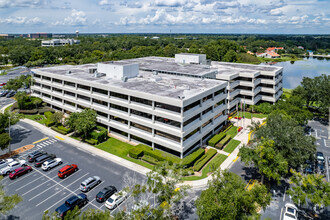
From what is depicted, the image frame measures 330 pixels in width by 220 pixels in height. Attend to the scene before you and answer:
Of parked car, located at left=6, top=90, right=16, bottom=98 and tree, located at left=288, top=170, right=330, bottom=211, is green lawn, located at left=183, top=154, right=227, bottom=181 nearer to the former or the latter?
tree, located at left=288, top=170, right=330, bottom=211

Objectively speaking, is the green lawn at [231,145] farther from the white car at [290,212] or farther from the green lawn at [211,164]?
the white car at [290,212]

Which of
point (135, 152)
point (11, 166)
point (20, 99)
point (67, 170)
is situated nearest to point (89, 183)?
point (67, 170)

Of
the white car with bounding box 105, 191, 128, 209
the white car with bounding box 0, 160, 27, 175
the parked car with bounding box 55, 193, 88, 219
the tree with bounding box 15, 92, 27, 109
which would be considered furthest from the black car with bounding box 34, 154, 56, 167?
the tree with bounding box 15, 92, 27, 109

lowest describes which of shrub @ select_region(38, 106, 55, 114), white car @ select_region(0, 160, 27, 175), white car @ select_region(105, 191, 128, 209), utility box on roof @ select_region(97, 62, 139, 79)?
white car @ select_region(105, 191, 128, 209)

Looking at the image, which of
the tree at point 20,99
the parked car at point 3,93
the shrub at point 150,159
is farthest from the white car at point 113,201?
the parked car at point 3,93

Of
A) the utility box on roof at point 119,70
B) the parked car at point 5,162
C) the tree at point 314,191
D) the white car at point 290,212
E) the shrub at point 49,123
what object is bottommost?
the white car at point 290,212

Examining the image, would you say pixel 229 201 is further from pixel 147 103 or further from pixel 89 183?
pixel 147 103
